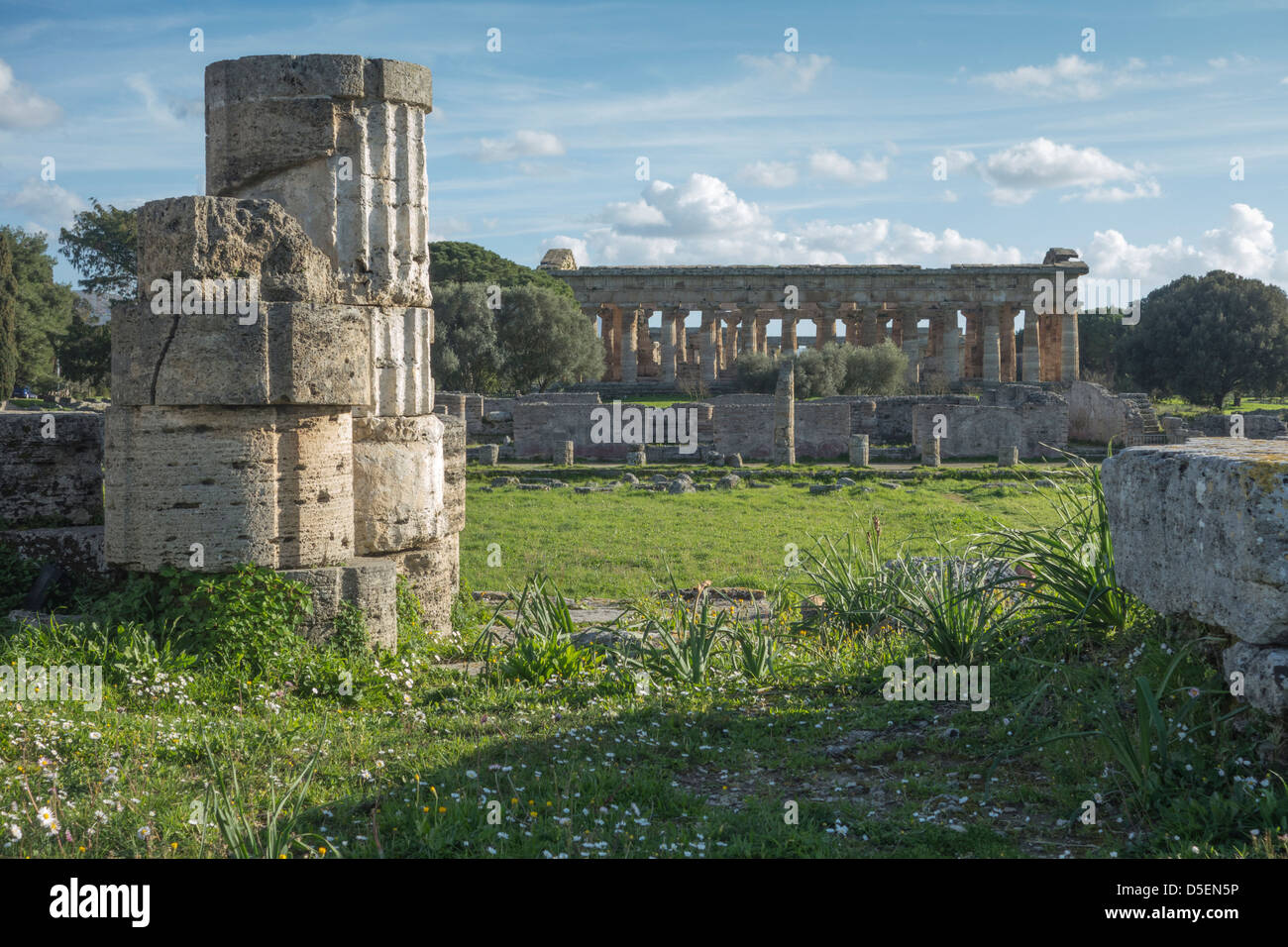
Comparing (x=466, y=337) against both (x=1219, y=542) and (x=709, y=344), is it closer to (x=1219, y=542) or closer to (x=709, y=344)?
(x=709, y=344)

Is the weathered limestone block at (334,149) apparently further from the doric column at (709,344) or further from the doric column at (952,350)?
the doric column at (952,350)

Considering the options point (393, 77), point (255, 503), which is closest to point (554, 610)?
point (255, 503)

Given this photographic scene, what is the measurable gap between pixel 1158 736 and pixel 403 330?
5539mm

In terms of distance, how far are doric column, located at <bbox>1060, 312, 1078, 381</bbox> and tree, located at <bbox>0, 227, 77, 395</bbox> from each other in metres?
41.1

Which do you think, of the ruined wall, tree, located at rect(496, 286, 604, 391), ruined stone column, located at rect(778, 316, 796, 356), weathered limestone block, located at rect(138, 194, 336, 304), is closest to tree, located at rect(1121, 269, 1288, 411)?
ruined stone column, located at rect(778, 316, 796, 356)

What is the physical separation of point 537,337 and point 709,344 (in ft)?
40.0

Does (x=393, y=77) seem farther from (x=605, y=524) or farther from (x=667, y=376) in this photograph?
(x=667, y=376)

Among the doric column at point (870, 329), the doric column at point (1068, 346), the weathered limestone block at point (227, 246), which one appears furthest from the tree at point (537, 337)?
the weathered limestone block at point (227, 246)

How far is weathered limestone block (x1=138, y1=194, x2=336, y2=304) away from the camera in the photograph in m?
6.25

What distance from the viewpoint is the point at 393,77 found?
7.45m

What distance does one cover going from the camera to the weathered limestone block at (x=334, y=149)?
721 cm

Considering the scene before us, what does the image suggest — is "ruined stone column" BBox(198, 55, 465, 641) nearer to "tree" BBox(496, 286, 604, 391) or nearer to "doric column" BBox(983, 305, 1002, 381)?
"tree" BBox(496, 286, 604, 391)

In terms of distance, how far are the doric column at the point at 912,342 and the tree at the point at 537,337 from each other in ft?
49.9

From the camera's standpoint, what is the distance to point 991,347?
5106cm
